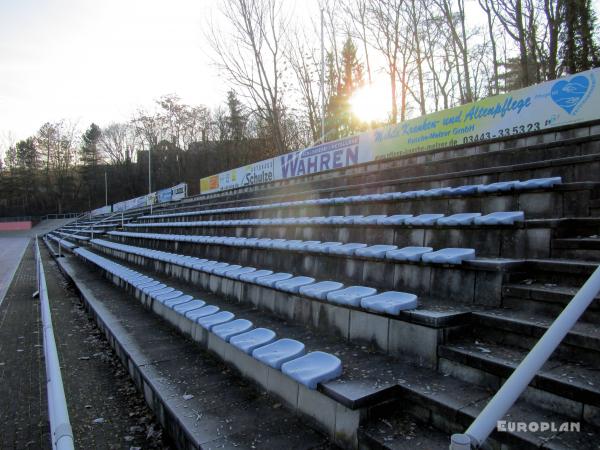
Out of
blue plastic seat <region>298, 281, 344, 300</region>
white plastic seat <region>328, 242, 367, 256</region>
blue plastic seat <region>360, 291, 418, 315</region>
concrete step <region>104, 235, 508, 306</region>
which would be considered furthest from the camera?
white plastic seat <region>328, 242, 367, 256</region>

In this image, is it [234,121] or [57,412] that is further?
[234,121]

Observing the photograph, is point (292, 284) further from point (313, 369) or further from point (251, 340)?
point (313, 369)

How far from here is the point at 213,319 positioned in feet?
10.9

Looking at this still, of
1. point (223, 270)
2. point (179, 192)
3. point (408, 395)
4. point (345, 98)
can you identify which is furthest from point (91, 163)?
point (408, 395)

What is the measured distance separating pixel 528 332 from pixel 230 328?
6.73ft

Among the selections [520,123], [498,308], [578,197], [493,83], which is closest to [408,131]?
[520,123]

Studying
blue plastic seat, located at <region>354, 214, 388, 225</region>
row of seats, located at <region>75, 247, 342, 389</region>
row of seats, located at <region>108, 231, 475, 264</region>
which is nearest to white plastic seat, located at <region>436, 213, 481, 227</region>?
row of seats, located at <region>108, 231, 475, 264</region>

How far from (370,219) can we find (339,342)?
4.81 feet

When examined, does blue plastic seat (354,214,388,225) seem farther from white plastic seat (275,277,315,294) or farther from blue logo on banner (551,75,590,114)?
blue logo on banner (551,75,590,114)

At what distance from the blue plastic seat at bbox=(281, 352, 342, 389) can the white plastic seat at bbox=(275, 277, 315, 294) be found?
2.81 feet

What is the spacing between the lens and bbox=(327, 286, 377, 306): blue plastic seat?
254cm

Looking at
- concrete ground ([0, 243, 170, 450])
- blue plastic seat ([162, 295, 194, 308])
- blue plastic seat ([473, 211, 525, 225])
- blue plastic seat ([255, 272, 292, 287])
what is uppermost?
blue plastic seat ([473, 211, 525, 225])

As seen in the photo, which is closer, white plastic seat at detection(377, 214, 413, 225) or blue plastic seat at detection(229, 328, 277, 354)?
blue plastic seat at detection(229, 328, 277, 354)

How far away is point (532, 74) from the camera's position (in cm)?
1677
